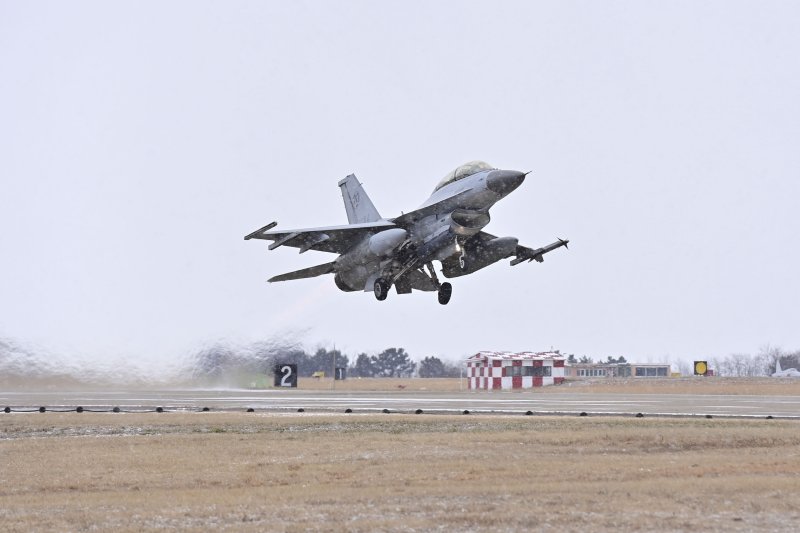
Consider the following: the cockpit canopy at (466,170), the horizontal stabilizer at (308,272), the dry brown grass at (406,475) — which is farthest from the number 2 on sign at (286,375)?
the dry brown grass at (406,475)

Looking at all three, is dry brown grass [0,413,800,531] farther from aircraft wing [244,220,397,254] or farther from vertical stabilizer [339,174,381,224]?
vertical stabilizer [339,174,381,224]

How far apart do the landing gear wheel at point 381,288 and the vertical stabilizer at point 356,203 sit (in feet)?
17.5

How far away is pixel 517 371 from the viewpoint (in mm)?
69438

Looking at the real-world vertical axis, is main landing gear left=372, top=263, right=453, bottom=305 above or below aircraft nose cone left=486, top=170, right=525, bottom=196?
below

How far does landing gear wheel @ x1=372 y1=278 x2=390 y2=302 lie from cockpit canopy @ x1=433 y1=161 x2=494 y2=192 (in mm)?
4831

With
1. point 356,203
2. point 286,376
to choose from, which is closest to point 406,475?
point 356,203

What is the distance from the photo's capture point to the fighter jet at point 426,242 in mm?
34125

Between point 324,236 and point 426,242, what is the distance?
4.99 m

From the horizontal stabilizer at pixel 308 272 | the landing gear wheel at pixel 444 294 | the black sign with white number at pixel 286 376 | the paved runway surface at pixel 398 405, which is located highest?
the horizontal stabilizer at pixel 308 272

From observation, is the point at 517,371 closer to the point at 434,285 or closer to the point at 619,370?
the point at 434,285

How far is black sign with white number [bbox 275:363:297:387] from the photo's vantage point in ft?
204

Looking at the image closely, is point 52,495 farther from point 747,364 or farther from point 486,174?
point 747,364

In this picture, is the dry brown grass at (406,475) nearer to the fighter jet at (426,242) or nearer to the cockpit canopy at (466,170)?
the fighter jet at (426,242)

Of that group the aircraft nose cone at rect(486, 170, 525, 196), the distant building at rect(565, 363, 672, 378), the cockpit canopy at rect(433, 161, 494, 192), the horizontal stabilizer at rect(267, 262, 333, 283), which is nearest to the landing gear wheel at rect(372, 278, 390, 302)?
the horizontal stabilizer at rect(267, 262, 333, 283)
